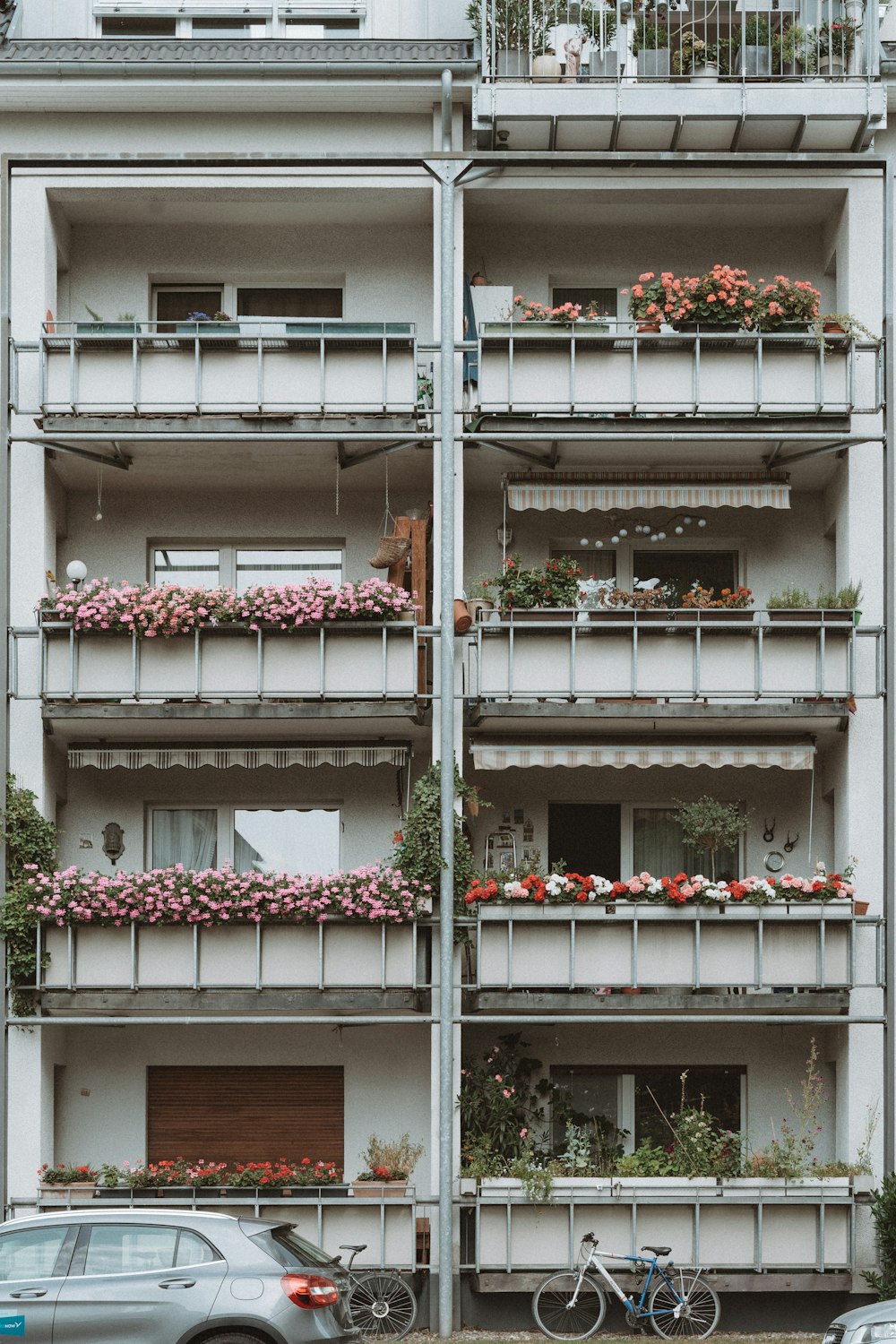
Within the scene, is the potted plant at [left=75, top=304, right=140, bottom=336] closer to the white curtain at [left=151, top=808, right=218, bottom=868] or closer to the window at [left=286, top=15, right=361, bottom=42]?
the window at [left=286, top=15, right=361, bottom=42]

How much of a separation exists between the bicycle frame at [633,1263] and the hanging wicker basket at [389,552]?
740 cm

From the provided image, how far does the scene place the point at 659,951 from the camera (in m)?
17.3

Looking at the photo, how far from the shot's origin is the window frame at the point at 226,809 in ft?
63.9

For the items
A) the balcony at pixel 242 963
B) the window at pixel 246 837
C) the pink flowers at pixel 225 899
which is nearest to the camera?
the pink flowers at pixel 225 899

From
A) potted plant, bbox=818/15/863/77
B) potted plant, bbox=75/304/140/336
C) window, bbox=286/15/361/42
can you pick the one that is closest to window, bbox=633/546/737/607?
potted plant, bbox=818/15/863/77

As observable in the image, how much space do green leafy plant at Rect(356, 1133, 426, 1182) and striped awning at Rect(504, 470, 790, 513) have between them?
702 centimetres

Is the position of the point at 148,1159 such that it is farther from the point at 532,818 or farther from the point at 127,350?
the point at 127,350

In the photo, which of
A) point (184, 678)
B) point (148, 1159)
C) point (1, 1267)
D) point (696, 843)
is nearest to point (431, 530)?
point (184, 678)

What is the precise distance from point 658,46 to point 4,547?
30.0 feet

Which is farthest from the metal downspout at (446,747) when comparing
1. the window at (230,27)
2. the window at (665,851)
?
the window at (230,27)

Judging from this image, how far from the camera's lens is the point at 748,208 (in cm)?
1942

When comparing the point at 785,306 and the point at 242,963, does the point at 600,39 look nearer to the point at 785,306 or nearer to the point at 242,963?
the point at 785,306

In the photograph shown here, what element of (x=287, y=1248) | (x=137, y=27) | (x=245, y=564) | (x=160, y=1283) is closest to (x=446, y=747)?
(x=245, y=564)

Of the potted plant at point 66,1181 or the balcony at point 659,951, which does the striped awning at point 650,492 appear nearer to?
the balcony at point 659,951
